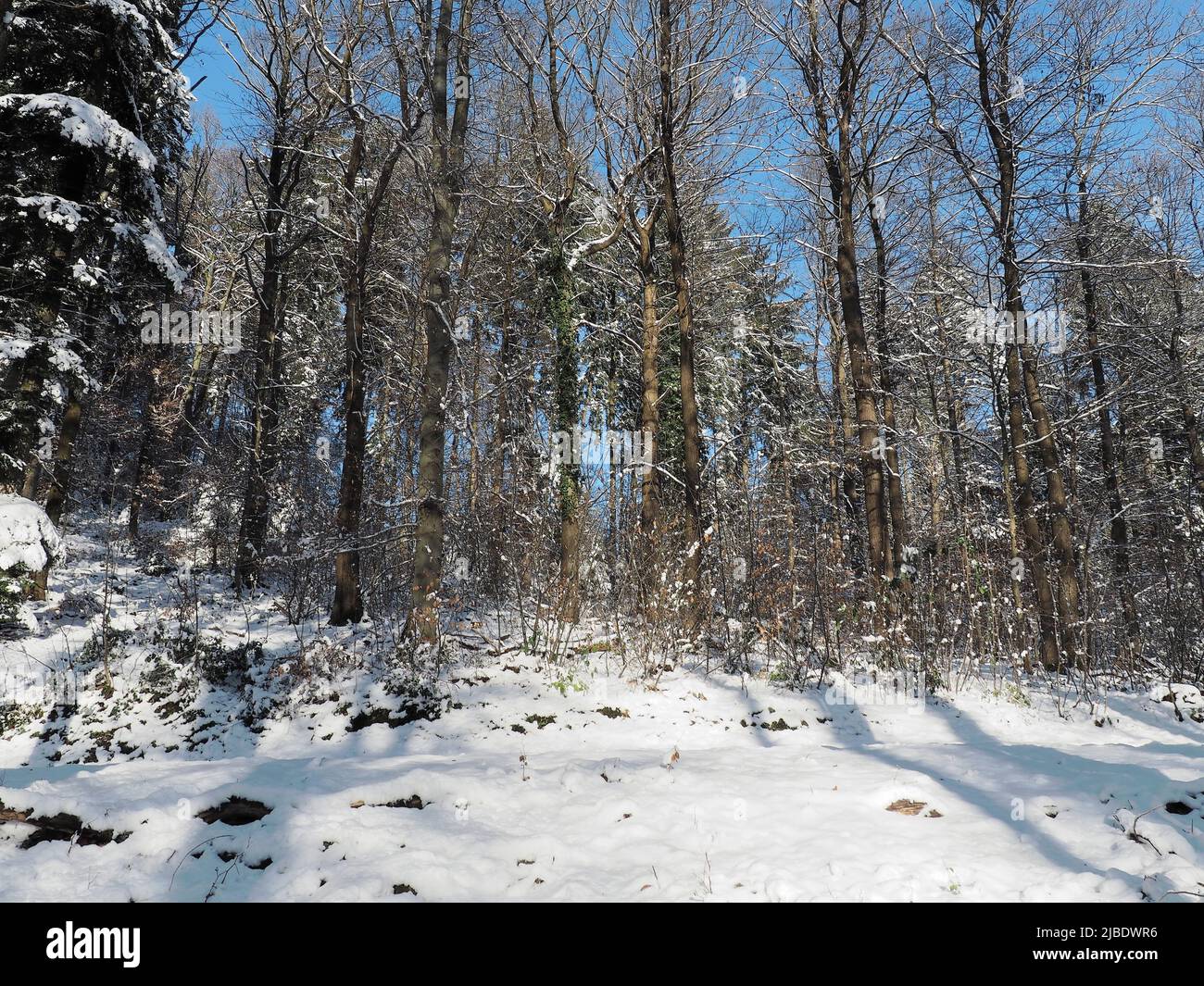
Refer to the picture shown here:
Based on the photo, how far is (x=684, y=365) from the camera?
10602mm

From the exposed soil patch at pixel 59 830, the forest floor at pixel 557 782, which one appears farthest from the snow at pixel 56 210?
the exposed soil patch at pixel 59 830

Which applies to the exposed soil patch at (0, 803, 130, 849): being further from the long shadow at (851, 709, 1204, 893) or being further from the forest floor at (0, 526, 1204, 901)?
the long shadow at (851, 709, 1204, 893)

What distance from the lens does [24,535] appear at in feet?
22.2

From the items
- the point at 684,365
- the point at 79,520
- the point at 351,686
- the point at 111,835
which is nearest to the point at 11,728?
the point at 351,686

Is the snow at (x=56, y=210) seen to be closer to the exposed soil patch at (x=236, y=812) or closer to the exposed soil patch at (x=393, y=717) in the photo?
the exposed soil patch at (x=393, y=717)

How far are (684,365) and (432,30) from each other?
21.2 ft

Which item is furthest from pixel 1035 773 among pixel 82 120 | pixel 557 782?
pixel 82 120

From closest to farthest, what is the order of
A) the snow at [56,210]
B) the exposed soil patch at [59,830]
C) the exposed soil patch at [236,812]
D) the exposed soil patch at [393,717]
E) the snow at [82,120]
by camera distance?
the exposed soil patch at [59,830]
the exposed soil patch at [236,812]
the exposed soil patch at [393,717]
the snow at [82,120]
the snow at [56,210]

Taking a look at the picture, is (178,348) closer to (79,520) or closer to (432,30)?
(79,520)

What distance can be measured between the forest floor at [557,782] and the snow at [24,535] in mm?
1602

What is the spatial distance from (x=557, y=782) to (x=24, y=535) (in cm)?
668

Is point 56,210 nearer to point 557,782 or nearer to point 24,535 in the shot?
point 24,535

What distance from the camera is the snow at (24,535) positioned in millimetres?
6676

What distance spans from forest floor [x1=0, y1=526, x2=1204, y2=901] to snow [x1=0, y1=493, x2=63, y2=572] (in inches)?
63.1
